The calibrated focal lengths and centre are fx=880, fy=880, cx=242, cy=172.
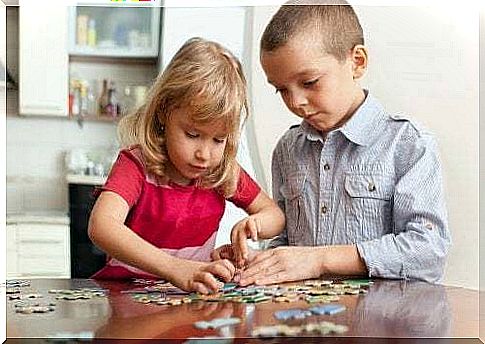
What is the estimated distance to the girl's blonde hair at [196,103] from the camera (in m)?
1.02

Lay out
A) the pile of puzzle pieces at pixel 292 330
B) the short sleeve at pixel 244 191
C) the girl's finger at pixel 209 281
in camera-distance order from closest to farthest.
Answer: the pile of puzzle pieces at pixel 292 330, the girl's finger at pixel 209 281, the short sleeve at pixel 244 191

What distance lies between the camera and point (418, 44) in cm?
111

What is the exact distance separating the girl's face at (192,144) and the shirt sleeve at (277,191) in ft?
0.27

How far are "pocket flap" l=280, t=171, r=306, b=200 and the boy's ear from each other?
140mm

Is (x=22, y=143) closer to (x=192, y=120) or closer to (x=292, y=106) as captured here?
(x=192, y=120)

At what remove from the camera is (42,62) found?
3.51ft

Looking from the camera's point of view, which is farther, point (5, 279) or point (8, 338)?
point (5, 279)

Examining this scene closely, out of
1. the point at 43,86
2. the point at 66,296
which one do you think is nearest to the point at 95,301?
the point at 66,296

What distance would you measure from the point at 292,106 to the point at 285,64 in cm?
5

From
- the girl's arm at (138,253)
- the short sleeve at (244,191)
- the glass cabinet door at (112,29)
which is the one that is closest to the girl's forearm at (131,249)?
the girl's arm at (138,253)

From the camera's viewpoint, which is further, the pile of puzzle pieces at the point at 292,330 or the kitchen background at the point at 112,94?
the kitchen background at the point at 112,94

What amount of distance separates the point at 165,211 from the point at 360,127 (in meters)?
0.26

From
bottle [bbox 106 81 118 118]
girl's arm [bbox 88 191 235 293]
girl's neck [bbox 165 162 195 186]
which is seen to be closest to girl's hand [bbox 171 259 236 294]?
girl's arm [bbox 88 191 235 293]

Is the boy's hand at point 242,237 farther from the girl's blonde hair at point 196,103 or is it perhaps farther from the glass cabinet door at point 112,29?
the glass cabinet door at point 112,29
